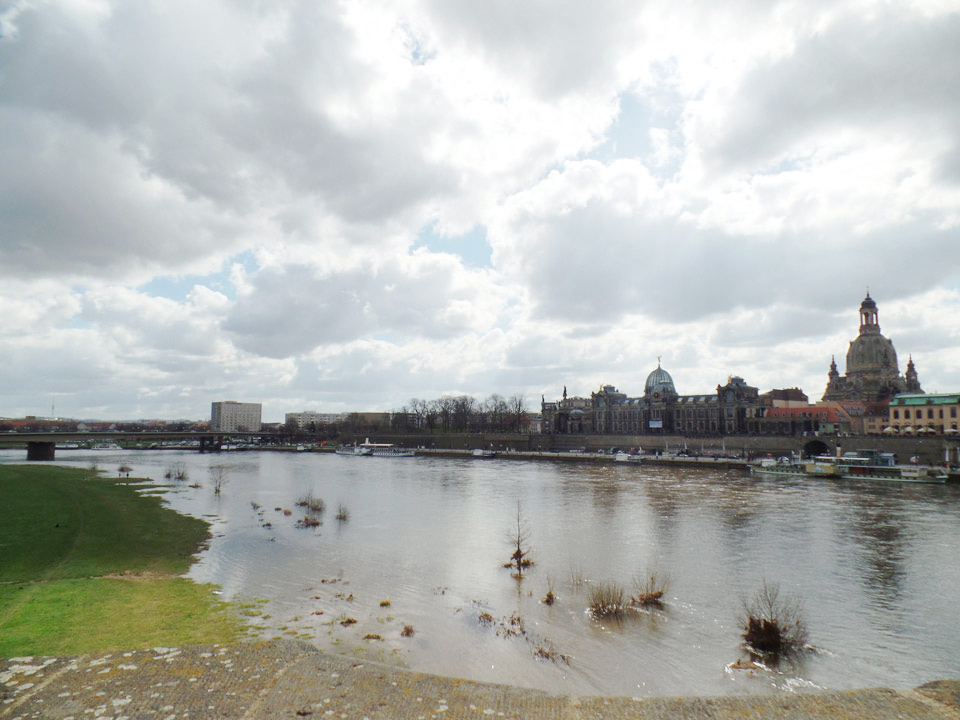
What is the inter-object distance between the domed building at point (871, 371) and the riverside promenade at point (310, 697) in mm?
159172

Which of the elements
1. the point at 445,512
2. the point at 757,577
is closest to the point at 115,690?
A: the point at 757,577

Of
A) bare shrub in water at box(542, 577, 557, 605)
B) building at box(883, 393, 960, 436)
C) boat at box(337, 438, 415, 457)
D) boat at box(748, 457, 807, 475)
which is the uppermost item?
building at box(883, 393, 960, 436)

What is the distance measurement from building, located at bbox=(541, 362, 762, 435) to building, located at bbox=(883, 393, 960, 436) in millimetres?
31108

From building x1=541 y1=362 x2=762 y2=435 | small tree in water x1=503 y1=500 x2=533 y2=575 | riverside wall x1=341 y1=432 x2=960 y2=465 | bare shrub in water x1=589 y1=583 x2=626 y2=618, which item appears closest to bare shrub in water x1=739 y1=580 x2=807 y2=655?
bare shrub in water x1=589 y1=583 x2=626 y2=618

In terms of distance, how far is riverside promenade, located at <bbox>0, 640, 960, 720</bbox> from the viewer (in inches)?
457

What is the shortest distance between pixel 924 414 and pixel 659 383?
245ft

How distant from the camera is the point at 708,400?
529 ft

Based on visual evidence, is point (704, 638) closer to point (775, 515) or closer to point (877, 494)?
point (775, 515)

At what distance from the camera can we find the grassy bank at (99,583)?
50.8 ft

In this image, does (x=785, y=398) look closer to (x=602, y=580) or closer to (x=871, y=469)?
(x=871, y=469)

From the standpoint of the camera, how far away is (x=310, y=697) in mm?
12383

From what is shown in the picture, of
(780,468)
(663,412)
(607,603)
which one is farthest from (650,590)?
(663,412)

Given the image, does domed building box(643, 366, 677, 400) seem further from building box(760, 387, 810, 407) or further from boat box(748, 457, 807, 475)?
boat box(748, 457, 807, 475)

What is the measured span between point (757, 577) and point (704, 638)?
937cm
